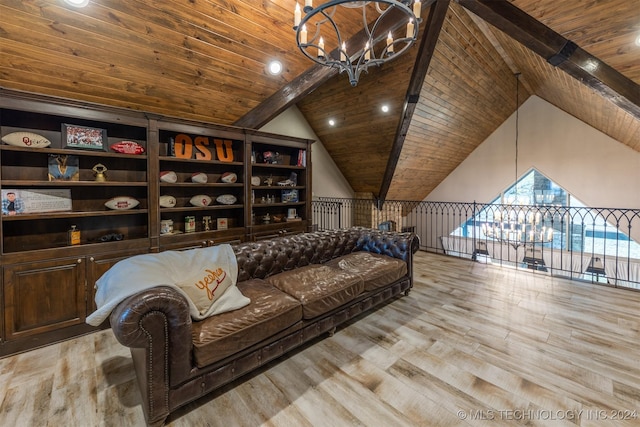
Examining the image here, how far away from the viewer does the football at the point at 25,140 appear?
92.7 inches

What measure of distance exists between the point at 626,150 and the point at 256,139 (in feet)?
23.9

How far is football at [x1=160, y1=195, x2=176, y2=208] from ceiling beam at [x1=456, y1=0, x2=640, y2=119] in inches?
153

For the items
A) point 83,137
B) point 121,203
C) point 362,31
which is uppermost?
point 362,31

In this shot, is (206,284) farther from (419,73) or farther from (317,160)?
(317,160)

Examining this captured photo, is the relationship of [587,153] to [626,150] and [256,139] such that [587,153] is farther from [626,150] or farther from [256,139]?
[256,139]

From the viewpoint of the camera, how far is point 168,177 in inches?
130

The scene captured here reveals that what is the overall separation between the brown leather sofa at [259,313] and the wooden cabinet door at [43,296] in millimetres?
1259

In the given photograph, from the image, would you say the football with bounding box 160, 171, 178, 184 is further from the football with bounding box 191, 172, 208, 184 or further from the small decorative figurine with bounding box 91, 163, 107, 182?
the small decorative figurine with bounding box 91, 163, 107, 182

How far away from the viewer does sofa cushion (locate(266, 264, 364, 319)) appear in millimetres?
2209

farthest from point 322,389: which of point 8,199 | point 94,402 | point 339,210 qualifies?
point 339,210

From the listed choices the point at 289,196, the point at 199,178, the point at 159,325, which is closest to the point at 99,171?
the point at 199,178

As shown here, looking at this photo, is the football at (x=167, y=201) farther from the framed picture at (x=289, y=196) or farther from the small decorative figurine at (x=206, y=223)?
the framed picture at (x=289, y=196)

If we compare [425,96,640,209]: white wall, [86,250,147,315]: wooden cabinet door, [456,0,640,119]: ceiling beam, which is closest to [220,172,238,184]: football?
[86,250,147,315]: wooden cabinet door

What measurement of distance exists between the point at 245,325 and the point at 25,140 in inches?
102
